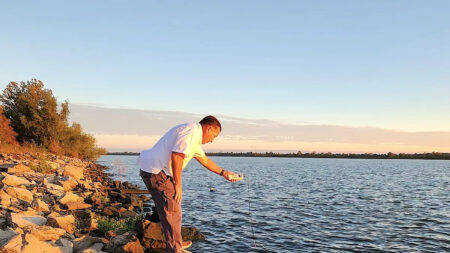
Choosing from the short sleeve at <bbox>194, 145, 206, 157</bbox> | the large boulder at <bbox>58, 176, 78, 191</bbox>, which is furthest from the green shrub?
the large boulder at <bbox>58, 176, 78, 191</bbox>

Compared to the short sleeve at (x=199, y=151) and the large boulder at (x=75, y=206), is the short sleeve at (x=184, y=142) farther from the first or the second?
the large boulder at (x=75, y=206)

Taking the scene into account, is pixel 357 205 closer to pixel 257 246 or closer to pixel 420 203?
pixel 420 203

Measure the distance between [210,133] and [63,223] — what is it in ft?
20.8

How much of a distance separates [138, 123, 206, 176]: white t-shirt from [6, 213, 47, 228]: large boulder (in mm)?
4656

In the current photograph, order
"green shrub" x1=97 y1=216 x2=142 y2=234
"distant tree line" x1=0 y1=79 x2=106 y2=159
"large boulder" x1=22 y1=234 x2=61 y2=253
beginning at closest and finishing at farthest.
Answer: "large boulder" x1=22 y1=234 x2=61 y2=253
"green shrub" x1=97 y1=216 x2=142 y2=234
"distant tree line" x1=0 y1=79 x2=106 y2=159

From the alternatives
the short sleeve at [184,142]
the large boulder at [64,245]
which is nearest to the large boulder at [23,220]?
the large boulder at [64,245]

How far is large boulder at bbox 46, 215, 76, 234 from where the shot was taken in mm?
9703

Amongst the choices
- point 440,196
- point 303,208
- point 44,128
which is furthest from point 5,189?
point 44,128

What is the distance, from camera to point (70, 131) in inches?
2053

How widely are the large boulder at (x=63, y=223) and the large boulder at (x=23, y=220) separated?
208 millimetres

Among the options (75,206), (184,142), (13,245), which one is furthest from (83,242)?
(184,142)

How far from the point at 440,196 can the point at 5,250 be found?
30.3 meters

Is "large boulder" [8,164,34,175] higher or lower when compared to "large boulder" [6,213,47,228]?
higher

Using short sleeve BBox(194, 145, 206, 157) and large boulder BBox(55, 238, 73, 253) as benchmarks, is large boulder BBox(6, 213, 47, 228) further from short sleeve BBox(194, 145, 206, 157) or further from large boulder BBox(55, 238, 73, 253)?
short sleeve BBox(194, 145, 206, 157)
